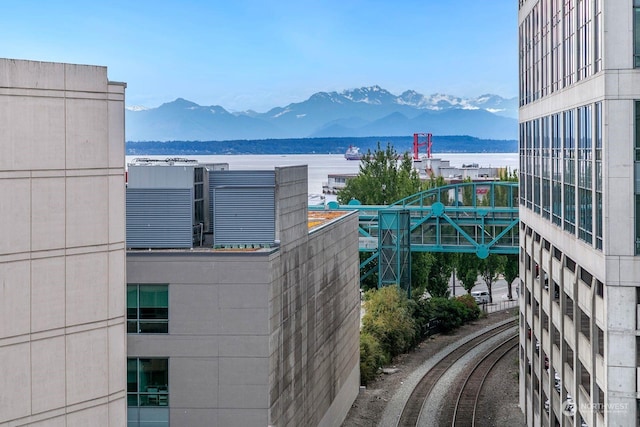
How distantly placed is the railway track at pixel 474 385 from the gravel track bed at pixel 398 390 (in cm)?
85

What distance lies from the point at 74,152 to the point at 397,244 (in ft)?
166

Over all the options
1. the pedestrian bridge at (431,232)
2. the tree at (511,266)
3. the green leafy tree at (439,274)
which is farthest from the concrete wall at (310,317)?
the tree at (511,266)

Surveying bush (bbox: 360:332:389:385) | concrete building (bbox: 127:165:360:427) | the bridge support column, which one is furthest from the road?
concrete building (bbox: 127:165:360:427)

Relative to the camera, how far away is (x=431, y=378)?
46.2 meters

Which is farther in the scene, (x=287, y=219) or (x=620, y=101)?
(x=287, y=219)

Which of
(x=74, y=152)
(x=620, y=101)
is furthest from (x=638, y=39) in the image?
(x=74, y=152)

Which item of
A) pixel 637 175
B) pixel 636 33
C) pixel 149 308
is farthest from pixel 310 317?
pixel 636 33

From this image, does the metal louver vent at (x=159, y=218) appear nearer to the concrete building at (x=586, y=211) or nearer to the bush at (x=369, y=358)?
the concrete building at (x=586, y=211)

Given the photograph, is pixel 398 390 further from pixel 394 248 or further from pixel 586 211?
pixel 586 211

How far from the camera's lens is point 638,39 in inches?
805

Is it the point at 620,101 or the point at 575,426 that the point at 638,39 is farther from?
the point at 575,426

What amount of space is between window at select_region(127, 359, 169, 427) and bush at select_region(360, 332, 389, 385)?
21.1 m

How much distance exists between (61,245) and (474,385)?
3531cm

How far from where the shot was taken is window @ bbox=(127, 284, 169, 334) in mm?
24172
